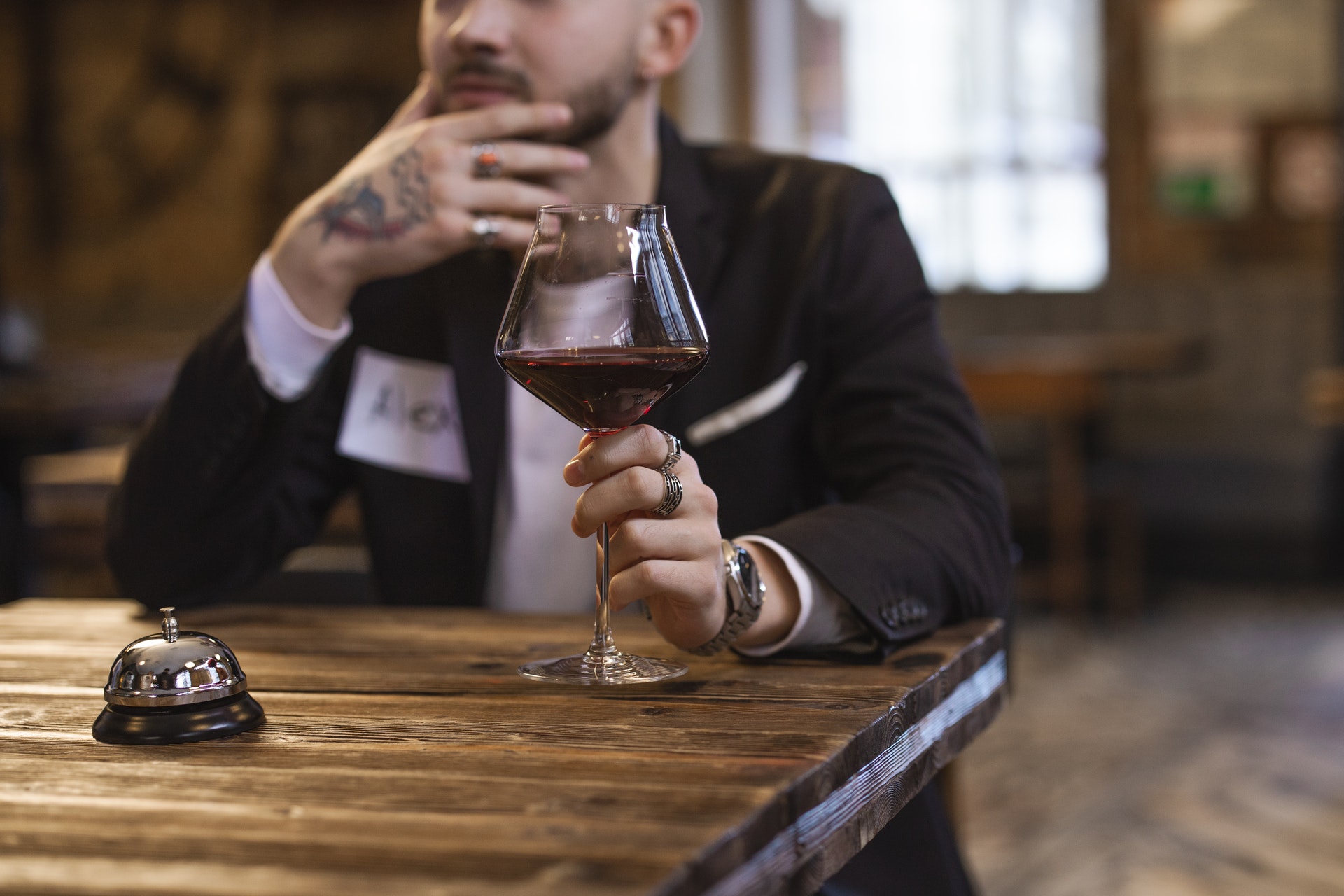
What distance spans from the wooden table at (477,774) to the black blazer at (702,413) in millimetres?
307

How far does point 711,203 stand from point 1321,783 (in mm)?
2152

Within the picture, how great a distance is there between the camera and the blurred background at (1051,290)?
2.88 meters

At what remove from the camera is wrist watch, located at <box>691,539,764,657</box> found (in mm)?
915

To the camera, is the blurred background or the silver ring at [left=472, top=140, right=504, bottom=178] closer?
the silver ring at [left=472, top=140, right=504, bottom=178]

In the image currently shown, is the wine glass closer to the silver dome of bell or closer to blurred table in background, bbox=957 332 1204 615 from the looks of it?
the silver dome of bell

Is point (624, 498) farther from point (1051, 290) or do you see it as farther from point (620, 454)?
point (1051, 290)

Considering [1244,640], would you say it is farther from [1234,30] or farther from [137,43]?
[137,43]

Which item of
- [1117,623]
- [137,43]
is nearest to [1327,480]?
[1117,623]

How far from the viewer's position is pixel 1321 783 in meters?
2.94

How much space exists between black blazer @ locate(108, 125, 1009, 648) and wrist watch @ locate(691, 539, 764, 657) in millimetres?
290

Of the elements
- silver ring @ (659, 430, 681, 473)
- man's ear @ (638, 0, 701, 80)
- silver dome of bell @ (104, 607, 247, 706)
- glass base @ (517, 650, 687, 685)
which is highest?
man's ear @ (638, 0, 701, 80)

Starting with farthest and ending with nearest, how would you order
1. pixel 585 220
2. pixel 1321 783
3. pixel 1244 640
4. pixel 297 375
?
1. pixel 1244 640
2. pixel 1321 783
3. pixel 297 375
4. pixel 585 220

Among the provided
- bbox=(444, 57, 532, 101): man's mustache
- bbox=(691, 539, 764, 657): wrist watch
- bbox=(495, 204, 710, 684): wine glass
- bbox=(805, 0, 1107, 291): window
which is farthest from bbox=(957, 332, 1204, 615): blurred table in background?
bbox=(495, 204, 710, 684): wine glass

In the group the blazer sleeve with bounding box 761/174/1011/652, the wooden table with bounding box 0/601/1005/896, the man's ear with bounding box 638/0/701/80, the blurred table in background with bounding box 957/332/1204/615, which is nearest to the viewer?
the wooden table with bounding box 0/601/1005/896
